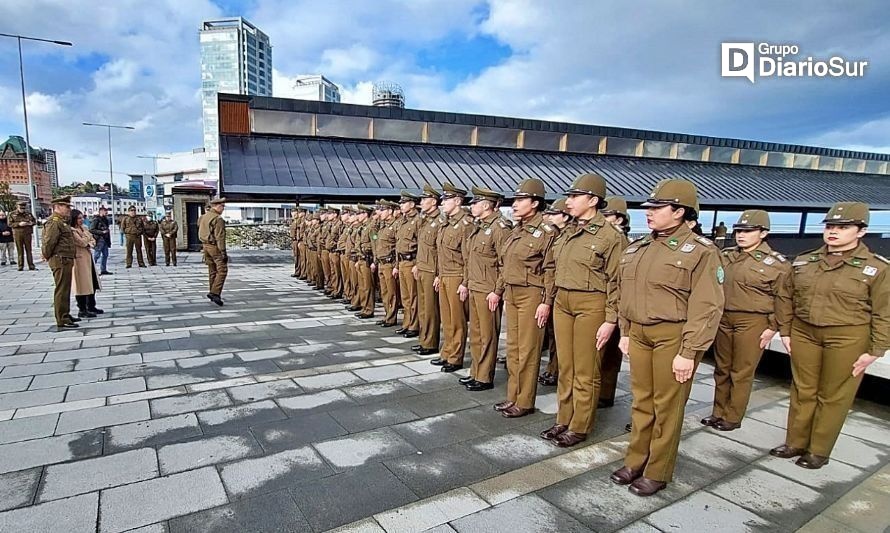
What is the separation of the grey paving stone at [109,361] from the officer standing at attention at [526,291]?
408 cm

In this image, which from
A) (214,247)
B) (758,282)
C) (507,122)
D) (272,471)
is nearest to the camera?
(272,471)

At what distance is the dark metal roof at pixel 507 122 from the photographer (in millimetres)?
16484

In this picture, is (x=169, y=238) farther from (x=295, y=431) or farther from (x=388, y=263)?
(x=295, y=431)

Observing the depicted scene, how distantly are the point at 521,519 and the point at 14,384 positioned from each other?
4855mm

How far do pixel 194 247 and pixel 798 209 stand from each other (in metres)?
25.4

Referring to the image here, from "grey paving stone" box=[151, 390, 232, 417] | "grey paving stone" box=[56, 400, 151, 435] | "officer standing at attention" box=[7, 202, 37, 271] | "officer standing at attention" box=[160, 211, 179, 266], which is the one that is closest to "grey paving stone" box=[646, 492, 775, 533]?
"grey paving stone" box=[151, 390, 232, 417]

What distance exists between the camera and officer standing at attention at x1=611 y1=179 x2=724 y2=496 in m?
2.65

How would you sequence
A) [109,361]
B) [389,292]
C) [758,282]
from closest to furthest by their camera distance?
[758,282] → [109,361] → [389,292]

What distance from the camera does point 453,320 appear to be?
526 cm

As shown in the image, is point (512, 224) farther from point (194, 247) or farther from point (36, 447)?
point (194, 247)

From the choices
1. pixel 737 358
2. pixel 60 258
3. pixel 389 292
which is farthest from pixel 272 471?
pixel 60 258

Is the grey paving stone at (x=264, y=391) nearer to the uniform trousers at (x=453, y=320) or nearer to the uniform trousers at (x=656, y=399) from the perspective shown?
the uniform trousers at (x=453, y=320)

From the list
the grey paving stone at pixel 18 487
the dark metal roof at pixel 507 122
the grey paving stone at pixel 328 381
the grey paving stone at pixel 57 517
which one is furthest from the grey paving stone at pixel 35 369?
the dark metal roof at pixel 507 122

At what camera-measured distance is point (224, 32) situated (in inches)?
3821
